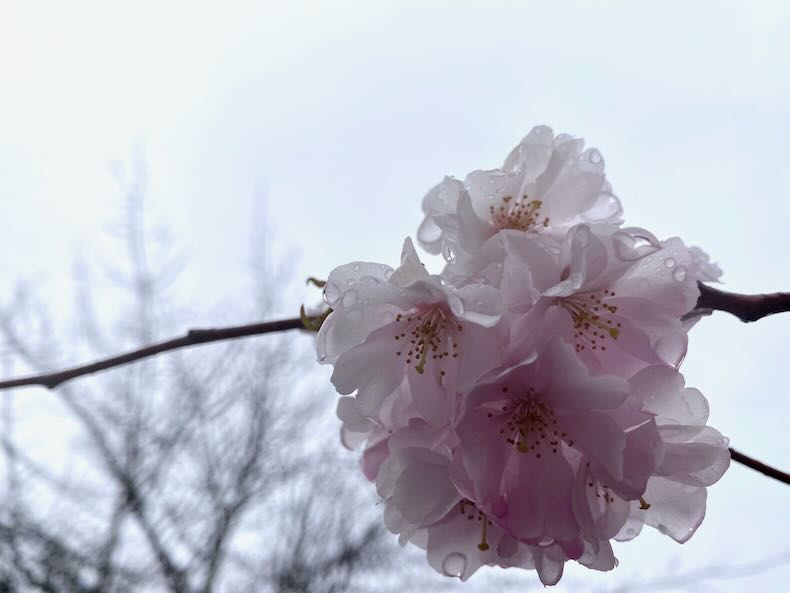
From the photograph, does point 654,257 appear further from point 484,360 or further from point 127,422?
point 127,422

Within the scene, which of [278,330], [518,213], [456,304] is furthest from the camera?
[278,330]

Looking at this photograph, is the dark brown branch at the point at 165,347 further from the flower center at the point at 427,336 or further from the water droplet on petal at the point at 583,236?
the water droplet on petal at the point at 583,236

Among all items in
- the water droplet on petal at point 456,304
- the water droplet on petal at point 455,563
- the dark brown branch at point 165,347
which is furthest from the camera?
the dark brown branch at point 165,347

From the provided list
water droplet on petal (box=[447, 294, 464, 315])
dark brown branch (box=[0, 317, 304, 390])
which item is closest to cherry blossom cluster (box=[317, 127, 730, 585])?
water droplet on petal (box=[447, 294, 464, 315])

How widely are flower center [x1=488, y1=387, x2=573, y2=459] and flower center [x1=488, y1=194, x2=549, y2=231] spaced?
132mm

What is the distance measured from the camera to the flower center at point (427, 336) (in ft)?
1.53

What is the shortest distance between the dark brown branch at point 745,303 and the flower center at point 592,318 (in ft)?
0.26

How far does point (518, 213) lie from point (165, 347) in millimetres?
357

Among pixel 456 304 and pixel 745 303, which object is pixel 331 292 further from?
pixel 745 303

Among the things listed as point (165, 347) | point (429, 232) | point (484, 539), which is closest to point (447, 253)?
point (429, 232)

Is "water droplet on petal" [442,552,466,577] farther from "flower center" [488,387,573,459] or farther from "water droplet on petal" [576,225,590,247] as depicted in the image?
"water droplet on petal" [576,225,590,247]

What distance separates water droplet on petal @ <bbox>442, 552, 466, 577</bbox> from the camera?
0.53 meters

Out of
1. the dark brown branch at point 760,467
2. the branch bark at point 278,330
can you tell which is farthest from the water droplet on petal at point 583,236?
the dark brown branch at point 760,467

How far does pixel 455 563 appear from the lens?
535 millimetres
